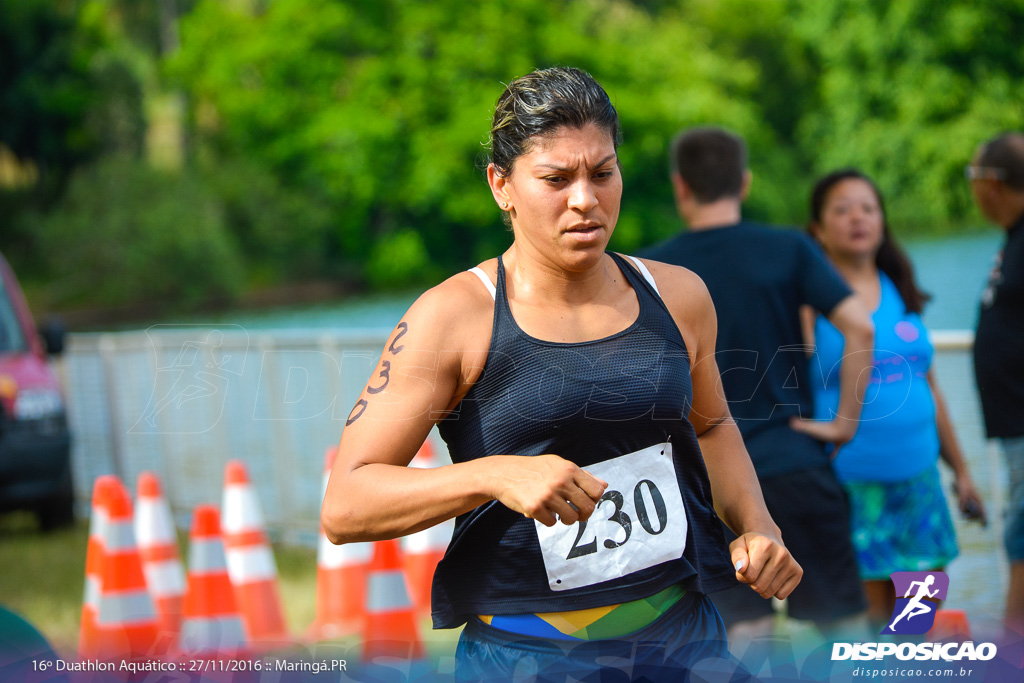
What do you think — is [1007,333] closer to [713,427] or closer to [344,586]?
[713,427]

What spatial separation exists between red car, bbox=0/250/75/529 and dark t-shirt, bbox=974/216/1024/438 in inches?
292

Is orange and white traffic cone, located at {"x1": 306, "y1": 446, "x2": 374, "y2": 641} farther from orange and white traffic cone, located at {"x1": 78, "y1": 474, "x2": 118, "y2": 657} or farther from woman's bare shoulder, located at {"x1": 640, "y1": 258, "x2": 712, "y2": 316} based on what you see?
woman's bare shoulder, located at {"x1": 640, "y1": 258, "x2": 712, "y2": 316}

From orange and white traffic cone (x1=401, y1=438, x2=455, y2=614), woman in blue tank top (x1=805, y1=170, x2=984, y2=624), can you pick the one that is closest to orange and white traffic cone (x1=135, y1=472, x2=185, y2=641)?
orange and white traffic cone (x1=401, y1=438, x2=455, y2=614)

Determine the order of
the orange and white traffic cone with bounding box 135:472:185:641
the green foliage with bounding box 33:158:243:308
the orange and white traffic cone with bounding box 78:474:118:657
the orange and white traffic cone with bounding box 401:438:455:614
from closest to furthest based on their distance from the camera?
1. the orange and white traffic cone with bounding box 78:474:118:657
2. the orange and white traffic cone with bounding box 401:438:455:614
3. the orange and white traffic cone with bounding box 135:472:185:641
4. the green foliage with bounding box 33:158:243:308

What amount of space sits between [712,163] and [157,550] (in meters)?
4.11

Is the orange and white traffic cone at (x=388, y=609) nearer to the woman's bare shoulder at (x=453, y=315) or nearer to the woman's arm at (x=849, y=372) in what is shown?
the woman's arm at (x=849, y=372)

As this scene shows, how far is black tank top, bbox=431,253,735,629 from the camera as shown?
1.91m

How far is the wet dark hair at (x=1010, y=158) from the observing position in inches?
159

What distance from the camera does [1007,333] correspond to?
395 centimetres

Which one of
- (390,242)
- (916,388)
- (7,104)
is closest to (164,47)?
(7,104)

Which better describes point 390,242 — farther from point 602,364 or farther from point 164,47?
point 602,364

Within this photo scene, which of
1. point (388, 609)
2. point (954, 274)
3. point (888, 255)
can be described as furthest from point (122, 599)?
point (954, 274)

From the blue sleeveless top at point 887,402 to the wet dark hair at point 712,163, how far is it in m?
0.66

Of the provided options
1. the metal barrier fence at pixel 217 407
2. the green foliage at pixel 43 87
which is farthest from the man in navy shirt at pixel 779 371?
the green foliage at pixel 43 87
